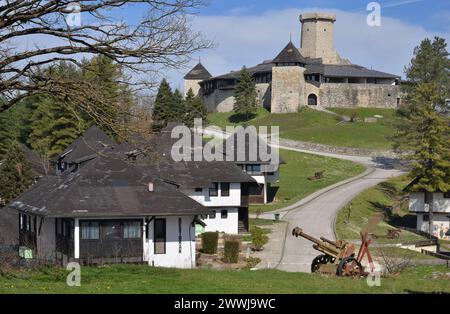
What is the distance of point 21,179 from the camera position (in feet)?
178

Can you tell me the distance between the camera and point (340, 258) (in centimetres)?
2302

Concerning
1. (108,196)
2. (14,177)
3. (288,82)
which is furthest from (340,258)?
(288,82)

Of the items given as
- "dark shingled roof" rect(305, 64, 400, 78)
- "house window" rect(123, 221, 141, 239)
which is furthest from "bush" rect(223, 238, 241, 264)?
"dark shingled roof" rect(305, 64, 400, 78)

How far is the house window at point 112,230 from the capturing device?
32469mm

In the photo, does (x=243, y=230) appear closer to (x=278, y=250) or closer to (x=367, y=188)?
(x=278, y=250)

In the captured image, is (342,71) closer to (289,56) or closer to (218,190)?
(289,56)

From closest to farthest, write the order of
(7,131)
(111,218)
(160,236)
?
(111,218) < (160,236) < (7,131)

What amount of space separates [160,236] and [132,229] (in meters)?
1.67

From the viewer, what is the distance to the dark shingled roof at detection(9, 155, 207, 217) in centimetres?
3238

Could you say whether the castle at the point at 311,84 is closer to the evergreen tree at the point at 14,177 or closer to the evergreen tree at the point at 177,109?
the evergreen tree at the point at 177,109

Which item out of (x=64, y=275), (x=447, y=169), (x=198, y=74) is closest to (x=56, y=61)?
(x=64, y=275)

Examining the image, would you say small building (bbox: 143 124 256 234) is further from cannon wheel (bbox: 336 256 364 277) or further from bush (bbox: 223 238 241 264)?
cannon wheel (bbox: 336 256 364 277)

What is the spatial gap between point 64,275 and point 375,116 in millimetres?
86564

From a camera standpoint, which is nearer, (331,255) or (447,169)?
(331,255)
